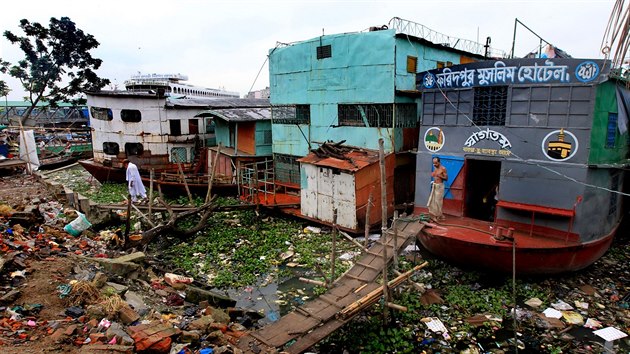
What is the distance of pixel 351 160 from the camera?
1303cm

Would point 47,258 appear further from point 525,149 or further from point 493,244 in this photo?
point 525,149

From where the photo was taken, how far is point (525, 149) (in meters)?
9.68

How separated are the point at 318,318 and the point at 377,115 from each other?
9.10 meters

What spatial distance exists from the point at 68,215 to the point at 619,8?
14320mm

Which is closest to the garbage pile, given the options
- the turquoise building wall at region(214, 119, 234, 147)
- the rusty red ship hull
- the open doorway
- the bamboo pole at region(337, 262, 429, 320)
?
the bamboo pole at region(337, 262, 429, 320)

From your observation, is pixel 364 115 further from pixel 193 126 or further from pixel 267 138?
pixel 193 126

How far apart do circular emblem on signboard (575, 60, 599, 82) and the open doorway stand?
12.2 feet

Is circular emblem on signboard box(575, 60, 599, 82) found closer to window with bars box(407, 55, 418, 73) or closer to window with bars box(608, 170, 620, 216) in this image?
window with bars box(608, 170, 620, 216)

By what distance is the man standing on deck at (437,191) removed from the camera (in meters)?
10.6

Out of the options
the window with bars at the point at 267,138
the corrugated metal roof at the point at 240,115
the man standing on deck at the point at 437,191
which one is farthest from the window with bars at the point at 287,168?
the man standing on deck at the point at 437,191

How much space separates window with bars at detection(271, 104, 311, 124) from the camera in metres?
16.4

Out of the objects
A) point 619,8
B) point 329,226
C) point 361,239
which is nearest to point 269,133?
point 329,226

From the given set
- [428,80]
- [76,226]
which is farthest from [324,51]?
[76,226]

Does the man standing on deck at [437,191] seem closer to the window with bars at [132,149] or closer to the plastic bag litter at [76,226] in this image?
the plastic bag litter at [76,226]
